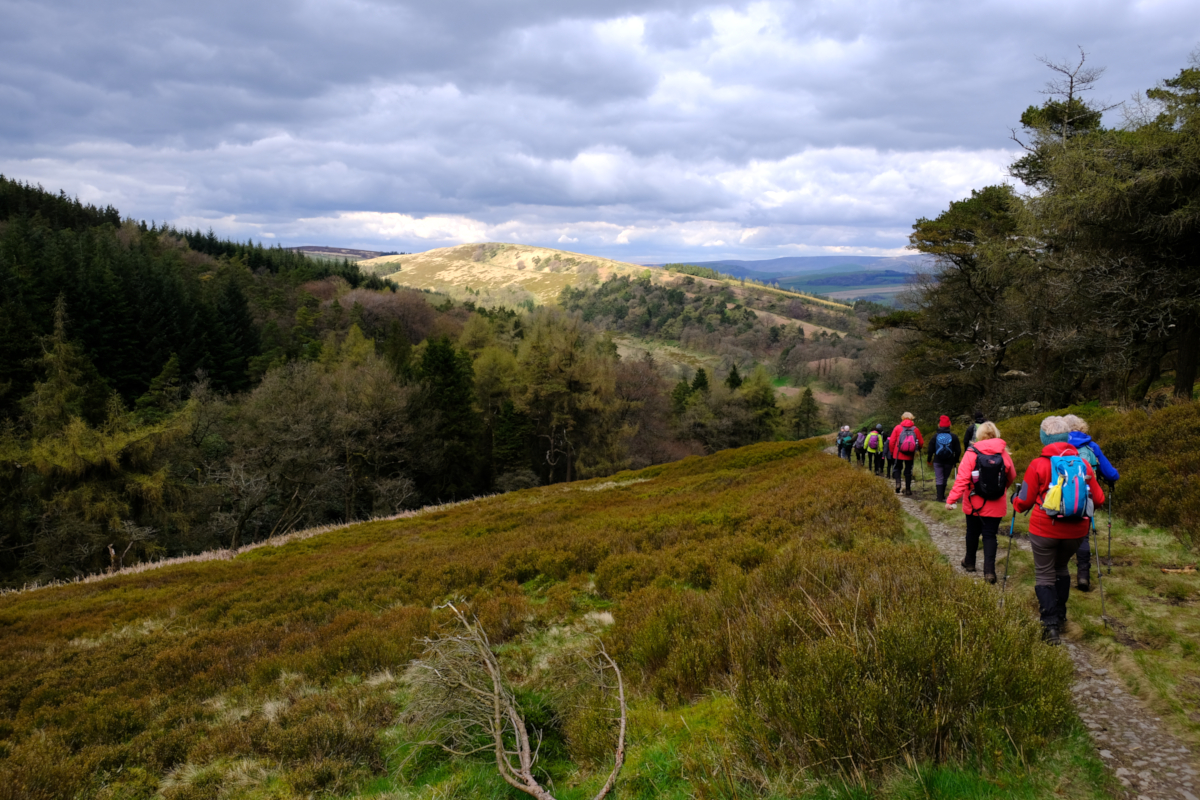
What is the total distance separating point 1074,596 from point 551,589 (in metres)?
7.44

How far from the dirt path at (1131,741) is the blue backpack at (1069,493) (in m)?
1.31

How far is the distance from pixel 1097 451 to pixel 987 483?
3.72ft

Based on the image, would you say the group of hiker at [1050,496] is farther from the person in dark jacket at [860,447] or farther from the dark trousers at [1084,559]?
the person in dark jacket at [860,447]

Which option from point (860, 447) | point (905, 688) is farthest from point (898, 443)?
point (905, 688)

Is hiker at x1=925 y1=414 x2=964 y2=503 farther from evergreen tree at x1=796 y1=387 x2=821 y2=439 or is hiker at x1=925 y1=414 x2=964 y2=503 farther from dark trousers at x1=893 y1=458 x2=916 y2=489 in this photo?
evergreen tree at x1=796 y1=387 x2=821 y2=439

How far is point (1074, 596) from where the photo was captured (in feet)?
20.8

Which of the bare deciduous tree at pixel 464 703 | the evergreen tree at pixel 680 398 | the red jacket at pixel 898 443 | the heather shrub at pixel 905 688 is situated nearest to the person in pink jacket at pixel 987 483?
the heather shrub at pixel 905 688

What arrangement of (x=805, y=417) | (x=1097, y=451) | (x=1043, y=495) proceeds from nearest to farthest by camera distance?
(x=1043, y=495), (x=1097, y=451), (x=805, y=417)

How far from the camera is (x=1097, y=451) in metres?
6.28

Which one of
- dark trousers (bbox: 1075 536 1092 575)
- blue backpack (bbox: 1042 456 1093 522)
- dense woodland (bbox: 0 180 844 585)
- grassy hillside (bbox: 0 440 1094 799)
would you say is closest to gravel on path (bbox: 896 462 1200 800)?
grassy hillside (bbox: 0 440 1094 799)

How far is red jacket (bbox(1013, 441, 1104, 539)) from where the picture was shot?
5328 millimetres

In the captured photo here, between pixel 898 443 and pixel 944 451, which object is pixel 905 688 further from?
pixel 898 443

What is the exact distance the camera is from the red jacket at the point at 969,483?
699cm

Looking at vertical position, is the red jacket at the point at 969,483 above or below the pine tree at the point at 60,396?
above
